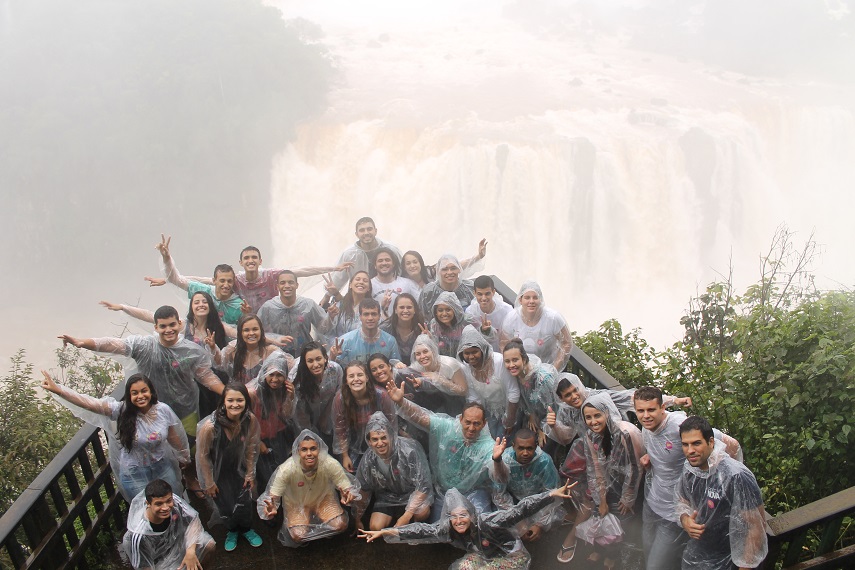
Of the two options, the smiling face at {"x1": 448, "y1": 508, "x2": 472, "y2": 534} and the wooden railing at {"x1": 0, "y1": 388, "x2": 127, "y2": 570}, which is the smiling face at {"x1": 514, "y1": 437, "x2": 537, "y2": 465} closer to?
the smiling face at {"x1": 448, "y1": 508, "x2": 472, "y2": 534}

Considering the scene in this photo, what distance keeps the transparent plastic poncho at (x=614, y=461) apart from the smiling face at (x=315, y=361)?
4.59ft

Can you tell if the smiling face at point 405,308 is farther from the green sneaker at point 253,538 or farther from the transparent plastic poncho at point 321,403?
the green sneaker at point 253,538

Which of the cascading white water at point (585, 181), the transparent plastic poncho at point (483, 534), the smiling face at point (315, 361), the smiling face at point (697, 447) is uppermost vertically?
the smiling face at point (697, 447)

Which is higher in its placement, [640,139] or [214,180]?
[640,139]

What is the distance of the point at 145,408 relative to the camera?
364cm

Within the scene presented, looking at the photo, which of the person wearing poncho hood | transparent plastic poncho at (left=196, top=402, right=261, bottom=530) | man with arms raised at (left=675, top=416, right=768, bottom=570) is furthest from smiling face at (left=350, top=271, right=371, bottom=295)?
man with arms raised at (left=675, top=416, right=768, bottom=570)

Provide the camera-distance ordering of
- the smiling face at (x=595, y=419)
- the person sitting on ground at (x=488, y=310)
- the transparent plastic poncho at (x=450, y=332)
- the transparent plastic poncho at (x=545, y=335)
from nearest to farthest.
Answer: the smiling face at (x=595, y=419), the transparent plastic poncho at (x=545, y=335), the transparent plastic poncho at (x=450, y=332), the person sitting on ground at (x=488, y=310)

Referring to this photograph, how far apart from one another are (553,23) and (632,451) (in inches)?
1410

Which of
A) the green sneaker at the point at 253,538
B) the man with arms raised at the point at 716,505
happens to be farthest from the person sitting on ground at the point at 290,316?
the man with arms raised at the point at 716,505

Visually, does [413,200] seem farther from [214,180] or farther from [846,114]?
[846,114]

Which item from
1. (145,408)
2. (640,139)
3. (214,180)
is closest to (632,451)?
(145,408)

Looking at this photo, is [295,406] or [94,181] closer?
[295,406]

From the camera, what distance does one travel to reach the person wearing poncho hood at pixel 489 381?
162 inches

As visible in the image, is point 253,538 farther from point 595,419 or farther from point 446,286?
point 446,286
